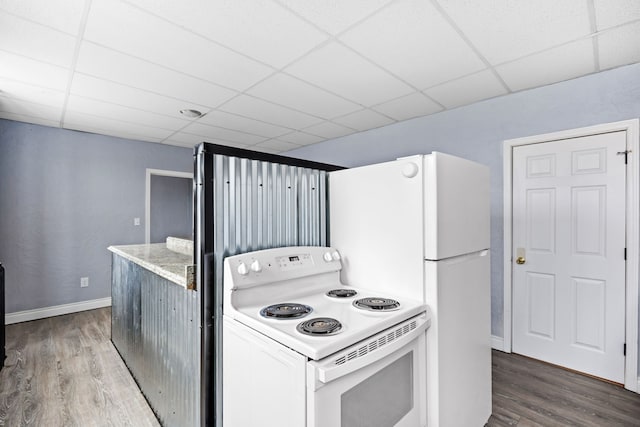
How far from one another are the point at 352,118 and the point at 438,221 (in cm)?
254

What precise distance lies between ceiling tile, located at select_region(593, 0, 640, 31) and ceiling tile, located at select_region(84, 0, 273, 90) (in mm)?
2115

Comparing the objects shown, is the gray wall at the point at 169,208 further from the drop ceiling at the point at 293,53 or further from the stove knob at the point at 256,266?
the stove knob at the point at 256,266

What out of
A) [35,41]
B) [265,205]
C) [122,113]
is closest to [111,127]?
[122,113]

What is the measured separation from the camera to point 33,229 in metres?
3.84

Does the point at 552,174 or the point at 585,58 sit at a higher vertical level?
the point at 585,58

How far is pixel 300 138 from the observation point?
460 cm

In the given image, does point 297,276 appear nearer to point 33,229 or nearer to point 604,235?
point 604,235

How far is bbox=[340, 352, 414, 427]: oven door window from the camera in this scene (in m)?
1.07

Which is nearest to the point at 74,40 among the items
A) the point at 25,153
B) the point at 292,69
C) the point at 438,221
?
the point at 292,69

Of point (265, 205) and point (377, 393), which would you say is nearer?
point (377, 393)

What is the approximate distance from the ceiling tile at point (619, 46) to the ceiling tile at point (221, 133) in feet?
12.3

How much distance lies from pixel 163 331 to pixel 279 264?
93 cm

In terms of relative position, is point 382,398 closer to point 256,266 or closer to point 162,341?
point 256,266

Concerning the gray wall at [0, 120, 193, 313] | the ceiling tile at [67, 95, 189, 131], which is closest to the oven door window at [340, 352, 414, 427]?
the ceiling tile at [67, 95, 189, 131]
